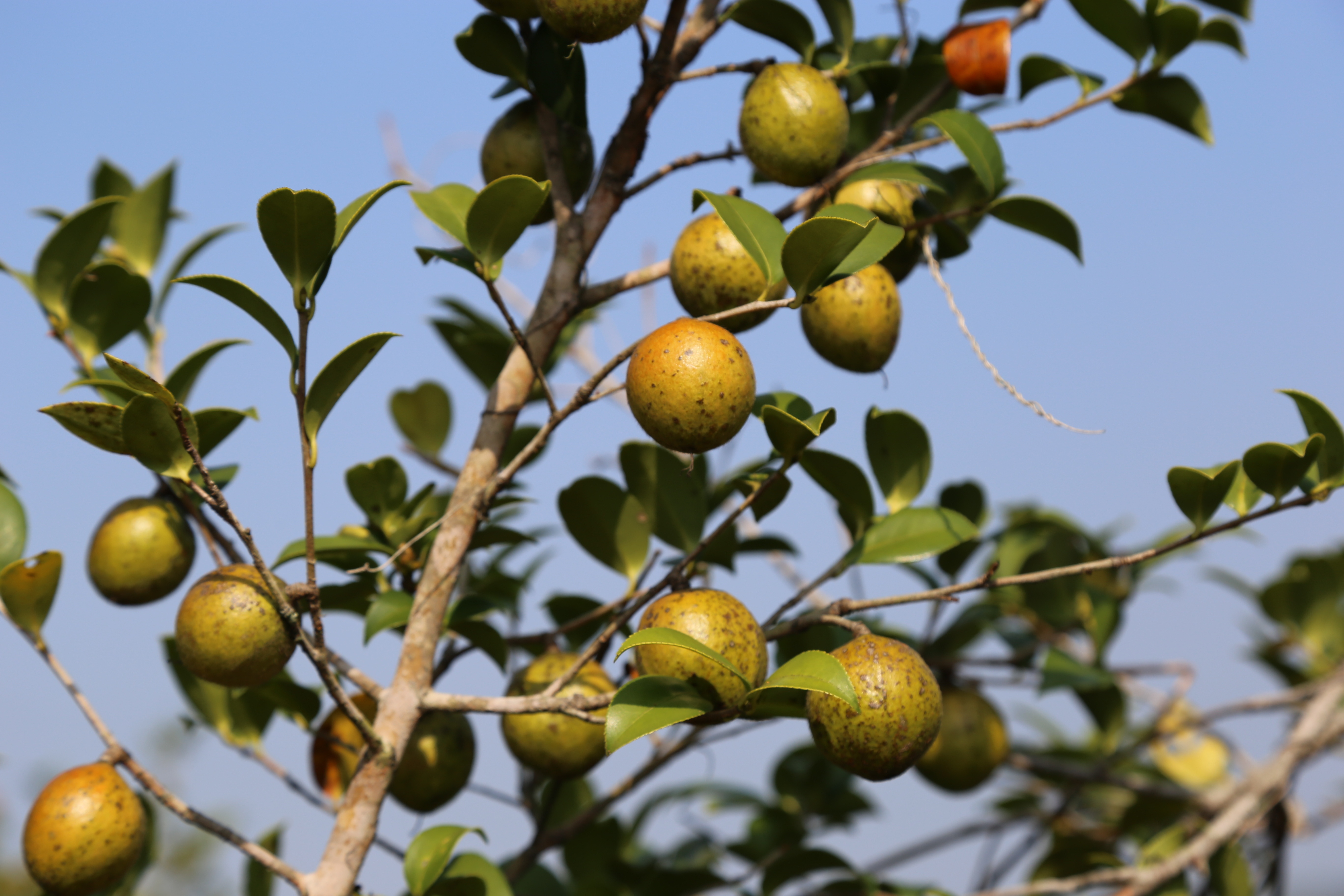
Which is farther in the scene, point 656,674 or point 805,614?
point 805,614

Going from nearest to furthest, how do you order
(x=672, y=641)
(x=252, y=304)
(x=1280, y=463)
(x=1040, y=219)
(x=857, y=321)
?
1. (x=672, y=641)
2. (x=252, y=304)
3. (x=1280, y=463)
4. (x=857, y=321)
5. (x=1040, y=219)

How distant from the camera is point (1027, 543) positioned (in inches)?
76.4

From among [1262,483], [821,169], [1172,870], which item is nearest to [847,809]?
[1172,870]

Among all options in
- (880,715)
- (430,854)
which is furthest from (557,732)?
(880,715)

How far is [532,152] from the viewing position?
1370 mm

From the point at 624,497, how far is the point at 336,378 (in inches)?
18.8

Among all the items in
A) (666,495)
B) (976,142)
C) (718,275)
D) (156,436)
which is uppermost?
(976,142)

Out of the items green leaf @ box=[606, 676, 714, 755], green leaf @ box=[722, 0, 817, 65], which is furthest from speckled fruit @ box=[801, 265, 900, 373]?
green leaf @ box=[606, 676, 714, 755]

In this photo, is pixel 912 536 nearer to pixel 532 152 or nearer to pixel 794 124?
pixel 794 124

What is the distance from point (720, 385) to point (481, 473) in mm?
431

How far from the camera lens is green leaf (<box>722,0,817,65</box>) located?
1.41m

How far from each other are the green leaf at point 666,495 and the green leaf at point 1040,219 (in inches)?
21.9

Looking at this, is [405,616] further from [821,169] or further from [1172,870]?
[1172,870]

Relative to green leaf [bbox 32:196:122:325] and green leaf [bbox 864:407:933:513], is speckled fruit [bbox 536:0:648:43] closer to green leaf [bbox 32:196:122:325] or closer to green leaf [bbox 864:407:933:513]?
green leaf [bbox 864:407:933:513]
